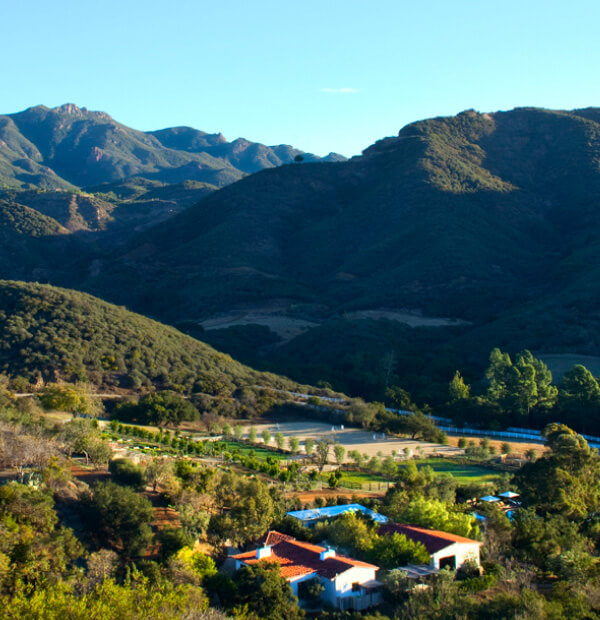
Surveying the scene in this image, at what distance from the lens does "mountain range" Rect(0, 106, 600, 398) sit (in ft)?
242

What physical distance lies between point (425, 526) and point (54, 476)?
430 inches

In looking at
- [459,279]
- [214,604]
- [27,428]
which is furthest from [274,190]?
[214,604]

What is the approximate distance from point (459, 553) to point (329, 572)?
411 centimetres

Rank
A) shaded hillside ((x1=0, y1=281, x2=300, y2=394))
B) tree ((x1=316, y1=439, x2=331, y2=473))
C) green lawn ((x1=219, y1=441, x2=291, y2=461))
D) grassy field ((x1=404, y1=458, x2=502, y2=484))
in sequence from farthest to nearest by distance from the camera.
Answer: shaded hillside ((x1=0, y1=281, x2=300, y2=394)) < green lawn ((x1=219, y1=441, x2=291, y2=461)) < tree ((x1=316, y1=439, x2=331, y2=473)) < grassy field ((x1=404, y1=458, x2=502, y2=484))

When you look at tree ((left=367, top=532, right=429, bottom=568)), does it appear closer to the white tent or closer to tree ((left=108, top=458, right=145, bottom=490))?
tree ((left=108, top=458, right=145, bottom=490))

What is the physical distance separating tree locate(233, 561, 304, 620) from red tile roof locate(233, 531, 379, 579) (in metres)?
0.60

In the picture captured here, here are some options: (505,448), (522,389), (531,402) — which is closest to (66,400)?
(505,448)

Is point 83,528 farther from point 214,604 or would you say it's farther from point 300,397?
point 300,397

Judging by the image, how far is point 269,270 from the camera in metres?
108

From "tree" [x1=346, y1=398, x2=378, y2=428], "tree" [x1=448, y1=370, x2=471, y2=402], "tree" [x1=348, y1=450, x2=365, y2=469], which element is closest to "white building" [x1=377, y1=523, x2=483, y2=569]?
"tree" [x1=348, y1=450, x2=365, y2=469]

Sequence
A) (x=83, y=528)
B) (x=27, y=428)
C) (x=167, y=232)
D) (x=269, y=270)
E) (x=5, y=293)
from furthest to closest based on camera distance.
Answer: (x=167, y=232) → (x=269, y=270) → (x=5, y=293) → (x=27, y=428) → (x=83, y=528)

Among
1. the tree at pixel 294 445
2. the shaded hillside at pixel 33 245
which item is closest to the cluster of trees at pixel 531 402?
the tree at pixel 294 445

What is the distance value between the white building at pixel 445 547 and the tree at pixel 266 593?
434cm

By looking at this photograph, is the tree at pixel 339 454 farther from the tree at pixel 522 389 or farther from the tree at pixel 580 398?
the tree at pixel 580 398
